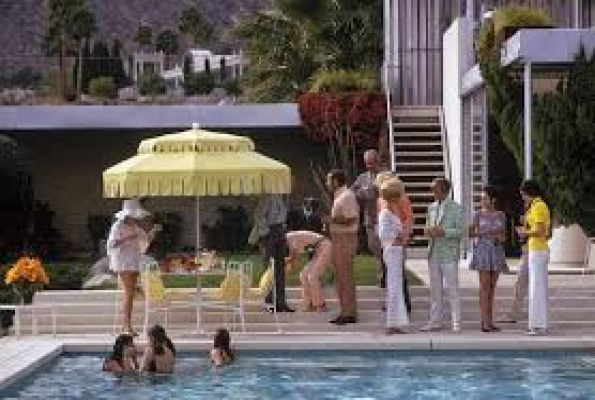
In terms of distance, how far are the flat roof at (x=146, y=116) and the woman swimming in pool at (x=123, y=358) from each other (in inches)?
563

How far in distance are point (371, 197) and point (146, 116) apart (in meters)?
11.3

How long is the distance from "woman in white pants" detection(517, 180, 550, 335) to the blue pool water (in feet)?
2.68

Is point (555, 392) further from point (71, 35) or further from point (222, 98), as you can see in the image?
point (71, 35)

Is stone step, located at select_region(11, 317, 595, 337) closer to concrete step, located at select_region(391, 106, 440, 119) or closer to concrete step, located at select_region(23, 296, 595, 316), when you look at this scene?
concrete step, located at select_region(23, 296, 595, 316)

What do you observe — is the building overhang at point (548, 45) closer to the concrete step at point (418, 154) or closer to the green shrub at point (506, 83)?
the green shrub at point (506, 83)

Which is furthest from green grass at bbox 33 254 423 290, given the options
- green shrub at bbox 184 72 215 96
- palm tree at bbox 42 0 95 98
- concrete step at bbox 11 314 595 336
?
palm tree at bbox 42 0 95 98

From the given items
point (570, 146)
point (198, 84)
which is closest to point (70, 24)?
point (198, 84)

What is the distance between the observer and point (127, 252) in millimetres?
15117

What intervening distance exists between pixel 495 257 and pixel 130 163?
4122mm

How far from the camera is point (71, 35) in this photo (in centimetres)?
3900

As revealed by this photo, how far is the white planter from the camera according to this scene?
66.0ft

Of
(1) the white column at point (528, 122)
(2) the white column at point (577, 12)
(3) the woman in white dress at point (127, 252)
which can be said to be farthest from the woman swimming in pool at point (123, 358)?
(2) the white column at point (577, 12)

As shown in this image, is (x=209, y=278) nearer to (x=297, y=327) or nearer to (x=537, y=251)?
(x=297, y=327)

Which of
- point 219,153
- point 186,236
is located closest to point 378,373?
point 219,153
